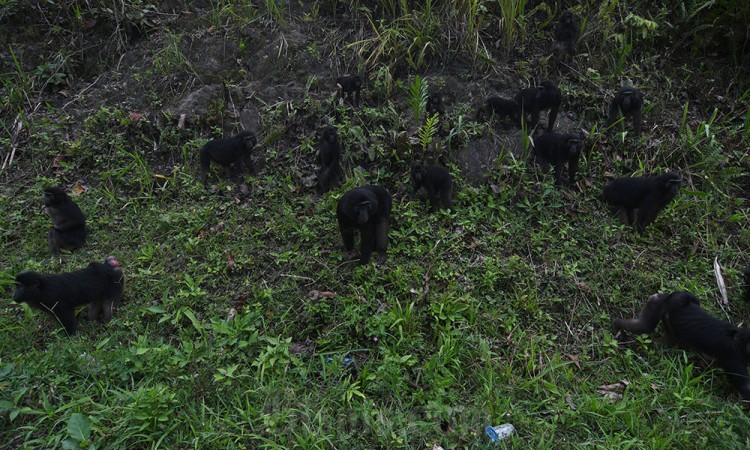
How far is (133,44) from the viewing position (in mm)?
8484

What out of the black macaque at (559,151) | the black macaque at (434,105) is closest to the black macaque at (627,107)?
the black macaque at (559,151)

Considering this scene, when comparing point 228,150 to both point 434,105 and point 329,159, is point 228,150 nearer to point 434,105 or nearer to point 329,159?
point 329,159

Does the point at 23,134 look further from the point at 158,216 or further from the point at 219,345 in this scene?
the point at 219,345

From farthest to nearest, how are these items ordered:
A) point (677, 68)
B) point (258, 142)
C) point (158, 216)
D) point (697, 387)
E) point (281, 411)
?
point (677, 68) < point (258, 142) < point (158, 216) < point (697, 387) < point (281, 411)

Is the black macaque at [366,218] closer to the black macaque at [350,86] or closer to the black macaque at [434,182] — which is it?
the black macaque at [434,182]

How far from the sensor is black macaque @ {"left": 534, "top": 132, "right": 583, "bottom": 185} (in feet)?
19.6

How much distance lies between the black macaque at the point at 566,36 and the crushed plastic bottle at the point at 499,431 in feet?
19.5

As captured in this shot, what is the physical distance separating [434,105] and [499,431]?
4.61 m

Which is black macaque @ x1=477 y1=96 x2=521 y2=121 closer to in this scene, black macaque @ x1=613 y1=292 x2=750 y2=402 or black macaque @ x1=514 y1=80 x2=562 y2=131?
black macaque @ x1=514 y1=80 x2=562 y2=131

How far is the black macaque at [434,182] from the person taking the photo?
5867 mm

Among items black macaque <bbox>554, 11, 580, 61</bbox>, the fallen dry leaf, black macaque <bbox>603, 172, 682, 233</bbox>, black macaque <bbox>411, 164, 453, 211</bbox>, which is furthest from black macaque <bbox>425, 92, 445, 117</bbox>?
the fallen dry leaf

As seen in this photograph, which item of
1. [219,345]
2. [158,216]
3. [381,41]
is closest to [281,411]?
[219,345]

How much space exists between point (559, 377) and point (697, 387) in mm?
1227

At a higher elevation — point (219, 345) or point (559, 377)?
point (219, 345)
